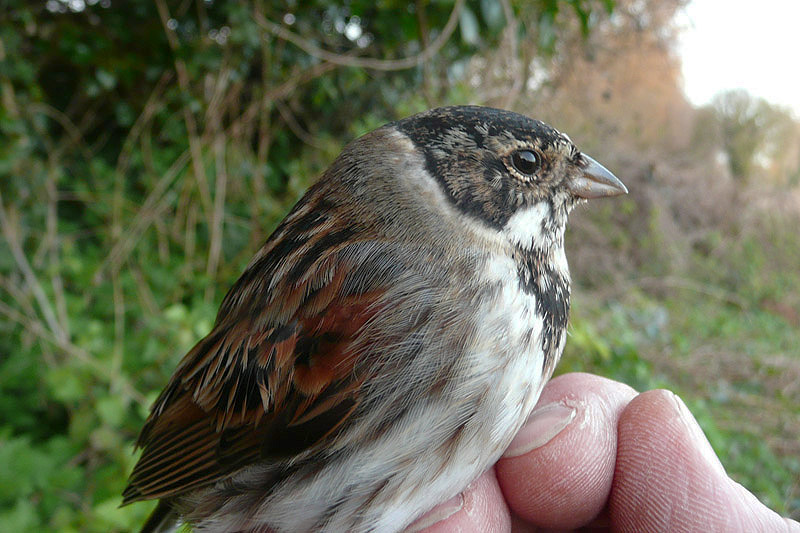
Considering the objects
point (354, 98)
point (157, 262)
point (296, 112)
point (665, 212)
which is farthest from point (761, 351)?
point (157, 262)

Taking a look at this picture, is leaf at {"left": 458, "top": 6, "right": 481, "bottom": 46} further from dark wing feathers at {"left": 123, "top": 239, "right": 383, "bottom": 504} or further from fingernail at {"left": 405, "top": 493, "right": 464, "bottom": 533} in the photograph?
fingernail at {"left": 405, "top": 493, "right": 464, "bottom": 533}

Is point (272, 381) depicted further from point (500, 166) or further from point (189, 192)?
point (189, 192)

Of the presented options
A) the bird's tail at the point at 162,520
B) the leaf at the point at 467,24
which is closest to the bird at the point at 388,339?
the bird's tail at the point at 162,520

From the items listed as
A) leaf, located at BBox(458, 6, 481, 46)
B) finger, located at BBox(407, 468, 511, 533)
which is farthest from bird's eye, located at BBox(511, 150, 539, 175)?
leaf, located at BBox(458, 6, 481, 46)

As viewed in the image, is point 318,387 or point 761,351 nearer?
point 318,387

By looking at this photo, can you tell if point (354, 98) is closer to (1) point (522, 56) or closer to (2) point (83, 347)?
(1) point (522, 56)
